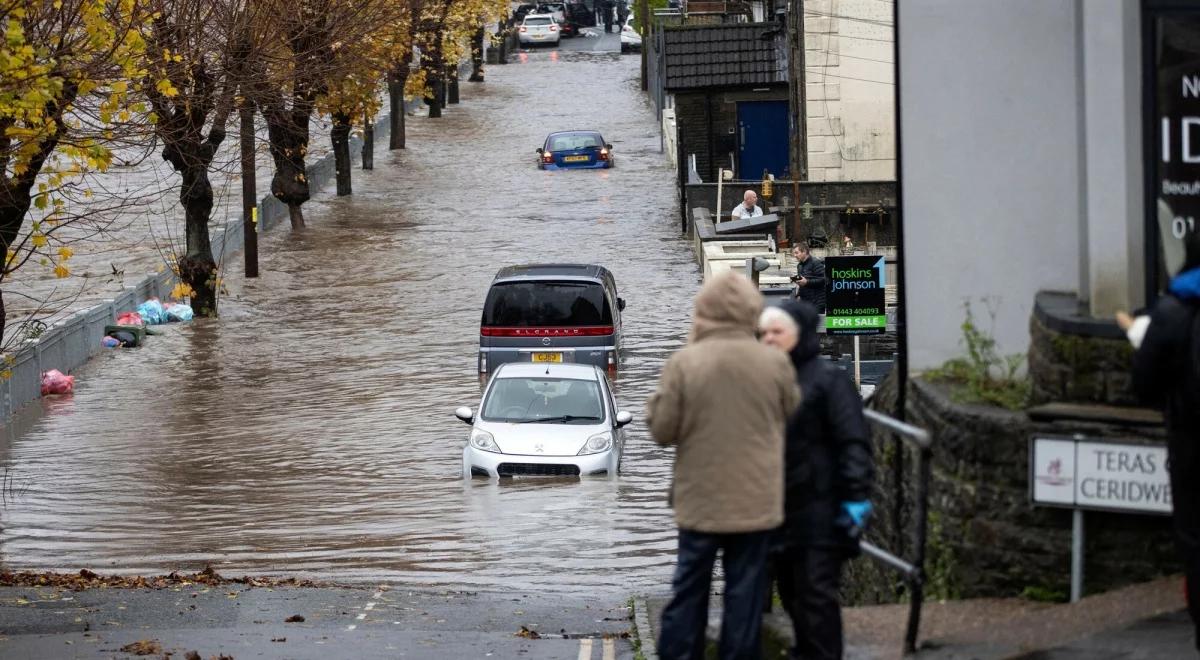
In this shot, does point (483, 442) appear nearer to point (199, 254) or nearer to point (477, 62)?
point (199, 254)

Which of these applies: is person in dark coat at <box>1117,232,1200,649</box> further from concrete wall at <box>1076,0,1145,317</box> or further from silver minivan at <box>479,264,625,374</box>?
silver minivan at <box>479,264,625,374</box>

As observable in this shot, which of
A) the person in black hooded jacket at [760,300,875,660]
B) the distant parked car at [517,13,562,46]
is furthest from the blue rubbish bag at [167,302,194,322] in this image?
the distant parked car at [517,13,562,46]

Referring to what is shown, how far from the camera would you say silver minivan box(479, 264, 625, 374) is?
76.3 feet

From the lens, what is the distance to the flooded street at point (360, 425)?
1516 cm

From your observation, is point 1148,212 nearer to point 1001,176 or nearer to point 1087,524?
point 1001,176

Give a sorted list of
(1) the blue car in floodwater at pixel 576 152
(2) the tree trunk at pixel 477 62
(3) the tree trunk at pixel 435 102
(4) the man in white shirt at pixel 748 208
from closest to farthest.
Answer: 1. (4) the man in white shirt at pixel 748 208
2. (1) the blue car in floodwater at pixel 576 152
3. (3) the tree trunk at pixel 435 102
4. (2) the tree trunk at pixel 477 62

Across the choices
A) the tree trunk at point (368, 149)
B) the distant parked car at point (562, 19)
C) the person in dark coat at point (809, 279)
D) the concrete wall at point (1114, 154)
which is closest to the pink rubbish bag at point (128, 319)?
the person in dark coat at point (809, 279)

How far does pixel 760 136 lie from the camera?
→ 46.4m

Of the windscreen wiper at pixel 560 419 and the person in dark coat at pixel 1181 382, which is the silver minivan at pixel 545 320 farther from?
the person in dark coat at pixel 1181 382

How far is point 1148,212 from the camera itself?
935 centimetres

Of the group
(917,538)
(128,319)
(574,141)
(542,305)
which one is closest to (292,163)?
(128,319)

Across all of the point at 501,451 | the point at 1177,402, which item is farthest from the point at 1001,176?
the point at 501,451

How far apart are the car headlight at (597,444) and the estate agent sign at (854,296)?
110 inches

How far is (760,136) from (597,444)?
97.0 feet
